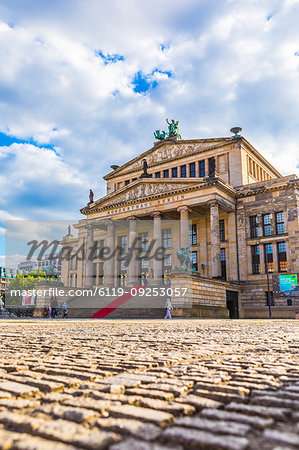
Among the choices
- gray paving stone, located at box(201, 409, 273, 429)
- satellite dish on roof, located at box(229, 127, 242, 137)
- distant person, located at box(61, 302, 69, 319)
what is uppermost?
satellite dish on roof, located at box(229, 127, 242, 137)

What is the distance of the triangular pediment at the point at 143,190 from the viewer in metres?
39.2

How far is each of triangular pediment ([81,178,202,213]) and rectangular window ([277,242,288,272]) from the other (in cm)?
1003

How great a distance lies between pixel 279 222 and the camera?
37188 millimetres

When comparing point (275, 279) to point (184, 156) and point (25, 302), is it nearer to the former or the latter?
point (184, 156)

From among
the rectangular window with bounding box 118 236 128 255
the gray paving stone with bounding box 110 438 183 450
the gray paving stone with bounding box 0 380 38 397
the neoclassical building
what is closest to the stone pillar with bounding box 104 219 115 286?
the neoclassical building

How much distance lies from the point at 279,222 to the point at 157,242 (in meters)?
12.4

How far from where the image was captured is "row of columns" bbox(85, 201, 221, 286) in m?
35.6

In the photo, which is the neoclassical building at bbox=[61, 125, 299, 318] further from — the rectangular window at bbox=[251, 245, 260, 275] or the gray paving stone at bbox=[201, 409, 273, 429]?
the gray paving stone at bbox=[201, 409, 273, 429]

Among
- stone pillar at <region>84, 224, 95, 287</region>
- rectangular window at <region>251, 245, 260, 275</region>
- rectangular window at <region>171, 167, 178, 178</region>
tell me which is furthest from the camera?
stone pillar at <region>84, 224, 95, 287</region>

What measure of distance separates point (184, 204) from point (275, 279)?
458 inches

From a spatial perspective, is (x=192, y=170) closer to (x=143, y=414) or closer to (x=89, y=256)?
(x=89, y=256)

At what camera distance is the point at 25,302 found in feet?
138

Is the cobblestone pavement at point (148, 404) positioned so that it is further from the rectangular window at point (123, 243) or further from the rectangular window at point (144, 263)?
the rectangular window at point (123, 243)

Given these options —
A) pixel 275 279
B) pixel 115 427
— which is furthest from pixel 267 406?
pixel 275 279
